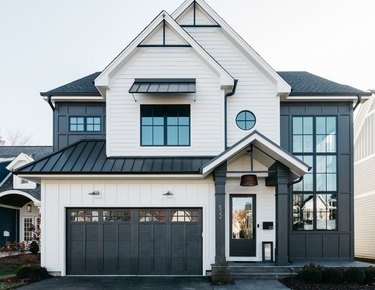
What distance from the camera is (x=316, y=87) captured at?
14570 millimetres

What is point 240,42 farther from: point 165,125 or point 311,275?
point 311,275

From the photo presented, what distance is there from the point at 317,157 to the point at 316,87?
8.75 ft

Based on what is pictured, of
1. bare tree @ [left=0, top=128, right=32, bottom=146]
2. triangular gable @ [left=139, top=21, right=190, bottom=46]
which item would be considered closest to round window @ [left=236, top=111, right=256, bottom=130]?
triangular gable @ [left=139, top=21, right=190, bottom=46]

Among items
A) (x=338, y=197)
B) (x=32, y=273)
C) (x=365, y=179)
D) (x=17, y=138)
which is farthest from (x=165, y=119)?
(x=17, y=138)

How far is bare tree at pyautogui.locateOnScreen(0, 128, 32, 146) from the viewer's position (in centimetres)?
4725

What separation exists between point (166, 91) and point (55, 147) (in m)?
5.06

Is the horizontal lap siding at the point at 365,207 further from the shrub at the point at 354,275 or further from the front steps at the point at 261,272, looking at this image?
the front steps at the point at 261,272

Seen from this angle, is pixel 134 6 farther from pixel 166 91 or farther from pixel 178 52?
pixel 166 91

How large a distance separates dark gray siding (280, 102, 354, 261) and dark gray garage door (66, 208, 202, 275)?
3965 mm

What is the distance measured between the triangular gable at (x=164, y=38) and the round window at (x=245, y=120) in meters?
3.23

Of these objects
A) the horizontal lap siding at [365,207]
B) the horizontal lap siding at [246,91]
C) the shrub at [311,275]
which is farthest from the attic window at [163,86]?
the horizontal lap siding at [365,207]

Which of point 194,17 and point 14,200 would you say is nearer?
point 194,17

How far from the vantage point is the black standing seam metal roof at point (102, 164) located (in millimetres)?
12336

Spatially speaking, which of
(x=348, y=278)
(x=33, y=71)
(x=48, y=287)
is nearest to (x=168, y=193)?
(x=48, y=287)
